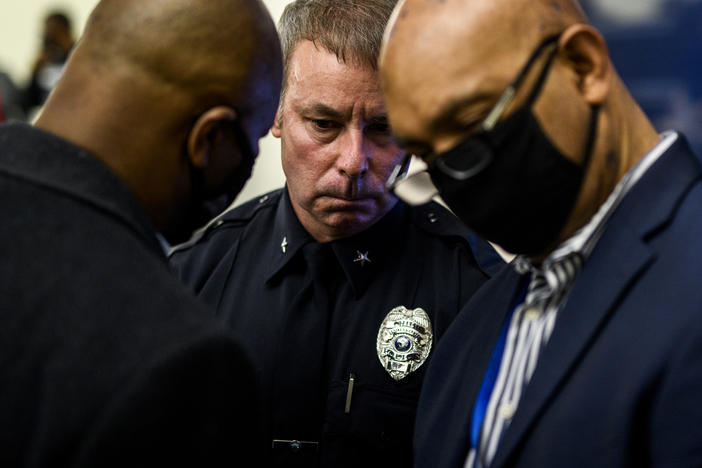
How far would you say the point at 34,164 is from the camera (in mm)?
1245

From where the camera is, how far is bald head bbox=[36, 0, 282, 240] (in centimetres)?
131

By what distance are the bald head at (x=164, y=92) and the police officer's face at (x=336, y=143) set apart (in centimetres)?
50

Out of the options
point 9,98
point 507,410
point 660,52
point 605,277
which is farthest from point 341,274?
point 9,98

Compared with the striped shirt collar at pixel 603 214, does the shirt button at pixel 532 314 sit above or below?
below

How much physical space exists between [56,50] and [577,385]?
6.71m

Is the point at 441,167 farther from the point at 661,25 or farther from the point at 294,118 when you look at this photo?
the point at 661,25

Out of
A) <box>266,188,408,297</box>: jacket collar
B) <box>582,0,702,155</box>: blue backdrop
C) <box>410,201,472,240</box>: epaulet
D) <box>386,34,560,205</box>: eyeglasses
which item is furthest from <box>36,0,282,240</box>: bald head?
<box>582,0,702,155</box>: blue backdrop

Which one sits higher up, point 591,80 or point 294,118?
point 591,80

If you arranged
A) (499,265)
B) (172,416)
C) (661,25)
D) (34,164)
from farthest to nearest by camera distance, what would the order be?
(661,25), (499,265), (34,164), (172,416)

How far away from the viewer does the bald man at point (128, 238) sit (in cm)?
110

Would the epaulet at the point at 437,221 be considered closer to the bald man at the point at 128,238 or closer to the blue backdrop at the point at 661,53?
the bald man at the point at 128,238

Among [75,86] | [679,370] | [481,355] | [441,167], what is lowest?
[481,355]

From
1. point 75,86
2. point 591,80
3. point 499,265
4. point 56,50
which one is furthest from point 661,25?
point 56,50

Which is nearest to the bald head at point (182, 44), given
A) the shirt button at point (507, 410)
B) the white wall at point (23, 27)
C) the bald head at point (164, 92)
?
the bald head at point (164, 92)
